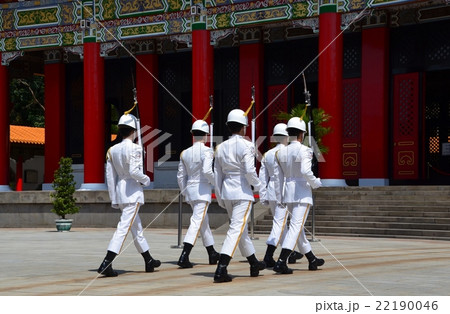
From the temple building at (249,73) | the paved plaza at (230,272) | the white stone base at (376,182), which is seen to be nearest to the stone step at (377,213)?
the temple building at (249,73)

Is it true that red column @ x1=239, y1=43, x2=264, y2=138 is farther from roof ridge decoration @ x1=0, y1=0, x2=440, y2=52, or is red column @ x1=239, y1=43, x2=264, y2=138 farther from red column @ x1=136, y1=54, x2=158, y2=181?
red column @ x1=136, y1=54, x2=158, y2=181

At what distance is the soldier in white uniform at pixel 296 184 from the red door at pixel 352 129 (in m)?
13.8

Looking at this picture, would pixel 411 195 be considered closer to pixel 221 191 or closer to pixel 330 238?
pixel 330 238

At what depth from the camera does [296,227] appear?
10.3 metres

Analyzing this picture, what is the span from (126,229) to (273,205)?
272 cm

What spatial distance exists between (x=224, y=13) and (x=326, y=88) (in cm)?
429

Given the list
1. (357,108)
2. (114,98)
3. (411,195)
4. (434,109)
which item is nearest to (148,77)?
(114,98)

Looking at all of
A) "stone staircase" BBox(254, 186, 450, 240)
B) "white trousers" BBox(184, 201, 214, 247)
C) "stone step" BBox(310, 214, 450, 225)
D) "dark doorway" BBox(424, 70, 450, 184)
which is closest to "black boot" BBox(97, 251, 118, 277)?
"white trousers" BBox(184, 201, 214, 247)

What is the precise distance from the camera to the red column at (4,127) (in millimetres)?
27250

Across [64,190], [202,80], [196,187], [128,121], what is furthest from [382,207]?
[128,121]

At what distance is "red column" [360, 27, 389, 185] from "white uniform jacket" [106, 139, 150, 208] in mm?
14079

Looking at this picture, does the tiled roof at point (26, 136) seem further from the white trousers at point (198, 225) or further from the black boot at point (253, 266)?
the black boot at point (253, 266)

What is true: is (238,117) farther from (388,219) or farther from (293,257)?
(388,219)
